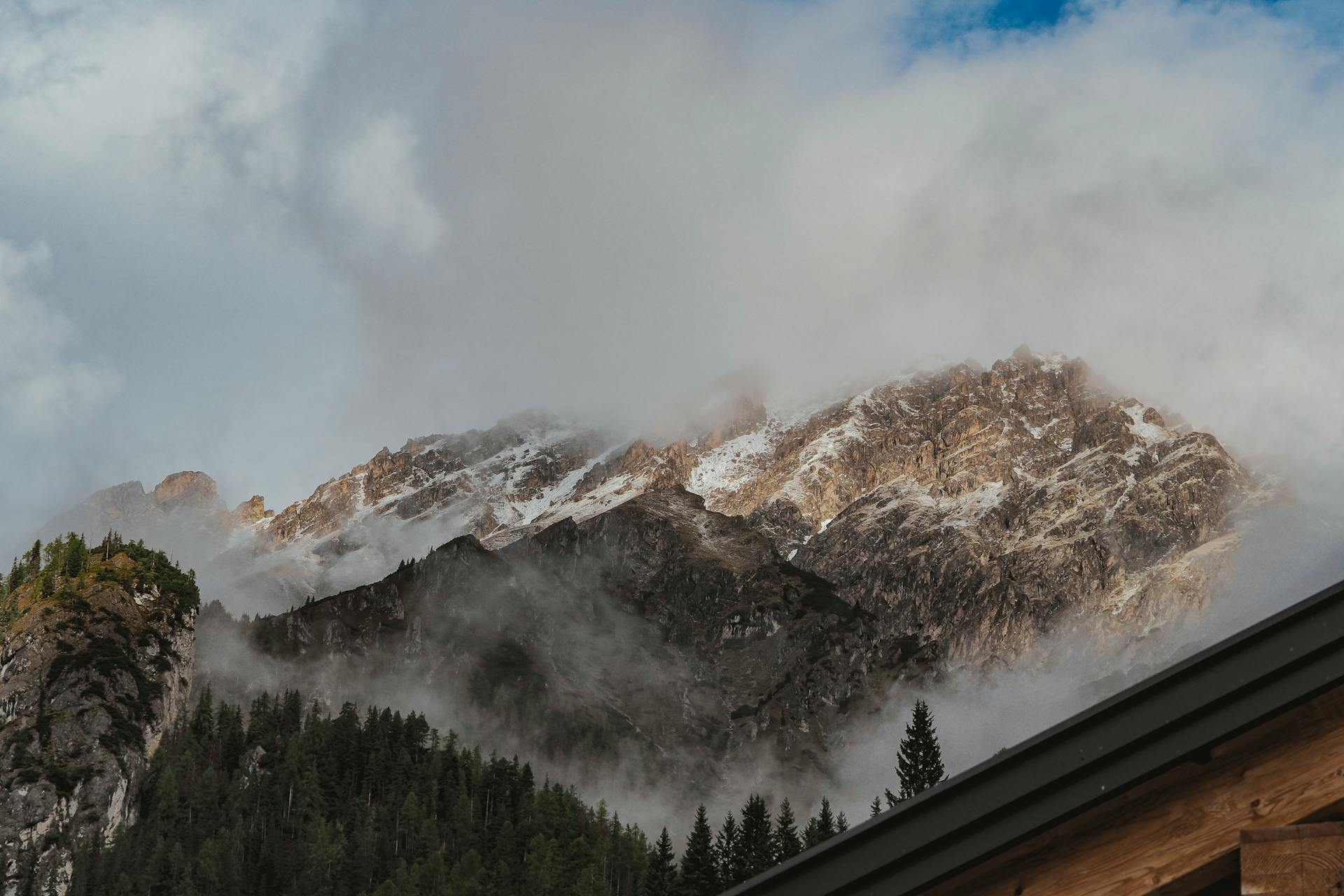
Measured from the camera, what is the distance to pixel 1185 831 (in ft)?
16.4

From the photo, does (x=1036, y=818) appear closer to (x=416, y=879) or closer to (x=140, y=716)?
(x=416, y=879)

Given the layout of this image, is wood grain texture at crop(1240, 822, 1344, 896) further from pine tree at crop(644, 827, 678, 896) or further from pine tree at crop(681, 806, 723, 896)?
pine tree at crop(644, 827, 678, 896)

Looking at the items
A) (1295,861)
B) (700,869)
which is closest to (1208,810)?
(1295,861)

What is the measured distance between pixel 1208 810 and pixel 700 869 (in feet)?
428

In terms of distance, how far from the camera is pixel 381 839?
169625 mm

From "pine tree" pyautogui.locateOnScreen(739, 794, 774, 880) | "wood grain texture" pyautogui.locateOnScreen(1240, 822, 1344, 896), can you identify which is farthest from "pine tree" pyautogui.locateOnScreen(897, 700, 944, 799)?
"wood grain texture" pyautogui.locateOnScreen(1240, 822, 1344, 896)

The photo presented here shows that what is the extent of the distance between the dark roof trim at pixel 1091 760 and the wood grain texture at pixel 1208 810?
25 cm

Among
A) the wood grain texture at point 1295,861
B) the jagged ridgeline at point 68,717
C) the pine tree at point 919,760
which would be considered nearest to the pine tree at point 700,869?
the pine tree at point 919,760

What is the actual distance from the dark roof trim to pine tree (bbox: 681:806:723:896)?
124688 mm

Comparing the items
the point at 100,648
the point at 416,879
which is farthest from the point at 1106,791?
the point at 100,648

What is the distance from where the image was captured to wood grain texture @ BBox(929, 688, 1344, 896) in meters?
5.00

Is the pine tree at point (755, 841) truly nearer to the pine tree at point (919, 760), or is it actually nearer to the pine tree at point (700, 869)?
the pine tree at point (700, 869)

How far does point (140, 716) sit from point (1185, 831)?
8100 inches

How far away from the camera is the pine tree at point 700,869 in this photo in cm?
12500
